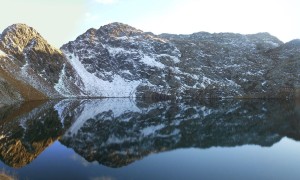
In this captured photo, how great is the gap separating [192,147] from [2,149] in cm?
2874

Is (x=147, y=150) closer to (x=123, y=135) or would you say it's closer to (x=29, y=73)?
(x=123, y=135)

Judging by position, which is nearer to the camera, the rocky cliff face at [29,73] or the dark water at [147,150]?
the dark water at [147,150]

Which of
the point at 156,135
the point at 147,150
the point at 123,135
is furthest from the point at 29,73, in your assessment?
the point at 147,150

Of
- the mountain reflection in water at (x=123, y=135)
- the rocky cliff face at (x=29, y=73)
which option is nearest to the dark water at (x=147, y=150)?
the mountain reflection in water at (x=123, y=135)

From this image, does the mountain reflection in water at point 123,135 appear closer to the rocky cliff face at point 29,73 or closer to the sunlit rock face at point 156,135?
the sunlit rock face at point 156,135

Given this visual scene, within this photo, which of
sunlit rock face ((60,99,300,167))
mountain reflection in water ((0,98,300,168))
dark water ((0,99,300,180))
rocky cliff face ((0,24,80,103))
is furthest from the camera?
rocky cliff face ((0,24,80,103))

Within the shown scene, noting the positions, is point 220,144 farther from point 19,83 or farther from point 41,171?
point 19,83

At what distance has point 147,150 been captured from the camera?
4997 cm

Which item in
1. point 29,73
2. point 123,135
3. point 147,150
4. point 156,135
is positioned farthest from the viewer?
point 29,73

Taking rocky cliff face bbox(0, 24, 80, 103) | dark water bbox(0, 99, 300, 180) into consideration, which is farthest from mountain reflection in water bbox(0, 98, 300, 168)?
rocky cliff face bbox(0, 24, 80, 103)

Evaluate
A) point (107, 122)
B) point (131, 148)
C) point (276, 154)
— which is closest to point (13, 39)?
point (107, 122)

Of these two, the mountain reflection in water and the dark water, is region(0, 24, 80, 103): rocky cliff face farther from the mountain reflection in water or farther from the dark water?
the dark water

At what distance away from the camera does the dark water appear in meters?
37.4

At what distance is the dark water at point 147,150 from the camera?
37438 mm
